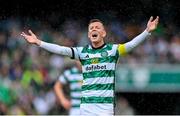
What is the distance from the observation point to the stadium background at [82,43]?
16.1 metres

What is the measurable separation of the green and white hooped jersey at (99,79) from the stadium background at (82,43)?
6.36 m

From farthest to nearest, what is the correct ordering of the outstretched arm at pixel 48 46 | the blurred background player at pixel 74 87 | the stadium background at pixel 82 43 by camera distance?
1. the stadium background at pixel 82 43
2. the blurred background player at pixel 74 87
3. the outstretched arm at pixel 48 46

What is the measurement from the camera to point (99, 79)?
9.37m

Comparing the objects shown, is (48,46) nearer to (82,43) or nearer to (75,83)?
(75,83)

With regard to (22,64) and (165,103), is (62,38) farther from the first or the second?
(165,103)

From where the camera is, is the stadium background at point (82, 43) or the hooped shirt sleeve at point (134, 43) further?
the stadium background at point (82, 43)

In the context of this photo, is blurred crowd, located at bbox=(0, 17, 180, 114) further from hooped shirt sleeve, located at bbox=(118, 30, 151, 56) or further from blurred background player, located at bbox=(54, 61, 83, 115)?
hooped shirt sleeve, located at bbox=(118, 30, 151, 56)

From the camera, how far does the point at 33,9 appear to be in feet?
62.4

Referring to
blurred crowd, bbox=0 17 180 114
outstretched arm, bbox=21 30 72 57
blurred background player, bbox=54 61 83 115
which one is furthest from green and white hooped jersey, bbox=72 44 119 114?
blurred crowd, bbox=0 17 180 114

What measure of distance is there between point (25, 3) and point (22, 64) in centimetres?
274

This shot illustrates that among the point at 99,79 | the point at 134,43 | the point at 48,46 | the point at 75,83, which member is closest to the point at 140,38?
the point at 134,43

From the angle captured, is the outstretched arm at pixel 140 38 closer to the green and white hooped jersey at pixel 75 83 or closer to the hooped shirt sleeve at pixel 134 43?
the hooped shirt sleeve at pixel 134 43

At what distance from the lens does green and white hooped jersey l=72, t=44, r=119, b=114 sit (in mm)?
9375

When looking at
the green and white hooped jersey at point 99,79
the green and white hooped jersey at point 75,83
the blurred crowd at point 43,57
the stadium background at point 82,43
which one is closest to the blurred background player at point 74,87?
the green and white hooped jersey at point 75,83
